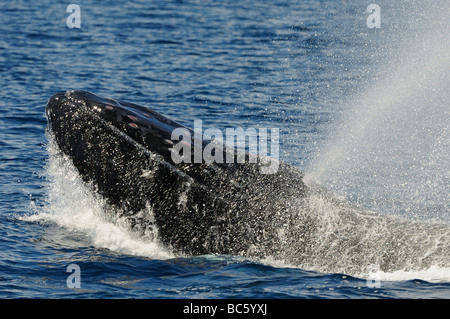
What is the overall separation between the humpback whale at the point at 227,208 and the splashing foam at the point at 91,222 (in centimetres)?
23

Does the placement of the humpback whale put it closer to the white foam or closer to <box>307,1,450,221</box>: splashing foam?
the white foam

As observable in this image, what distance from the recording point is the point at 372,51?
33656mm

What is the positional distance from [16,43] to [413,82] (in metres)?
17.8

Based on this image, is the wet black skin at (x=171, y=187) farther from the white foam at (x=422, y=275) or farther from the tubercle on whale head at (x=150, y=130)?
the white foam at (x=422, y=275)

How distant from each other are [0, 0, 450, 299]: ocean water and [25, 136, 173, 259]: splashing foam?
0.13 ft

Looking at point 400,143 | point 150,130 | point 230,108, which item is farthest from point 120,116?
point 230,108

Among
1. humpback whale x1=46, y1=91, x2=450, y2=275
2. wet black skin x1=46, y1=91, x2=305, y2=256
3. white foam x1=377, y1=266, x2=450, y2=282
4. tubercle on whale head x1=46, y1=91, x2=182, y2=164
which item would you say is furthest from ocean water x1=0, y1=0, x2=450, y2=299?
tubercle on whale head x1=46, y1=91, x2=182, y2=164

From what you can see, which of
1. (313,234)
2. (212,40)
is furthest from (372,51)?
(313,234)

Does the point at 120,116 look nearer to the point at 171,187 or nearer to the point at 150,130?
the point at 150,130

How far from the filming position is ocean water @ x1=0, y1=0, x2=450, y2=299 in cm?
1203

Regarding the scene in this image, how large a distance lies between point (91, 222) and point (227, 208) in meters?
3.06

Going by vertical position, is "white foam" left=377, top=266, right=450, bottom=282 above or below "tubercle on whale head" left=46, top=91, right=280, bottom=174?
below

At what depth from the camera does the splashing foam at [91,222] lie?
1279cm

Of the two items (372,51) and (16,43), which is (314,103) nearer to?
(372,51)
